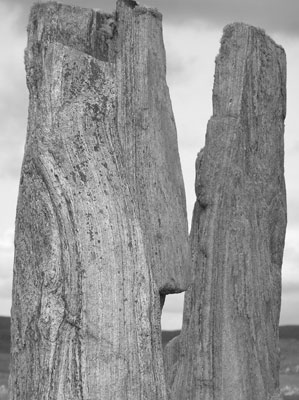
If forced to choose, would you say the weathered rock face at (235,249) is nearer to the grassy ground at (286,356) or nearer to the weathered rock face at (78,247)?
the weathered rock face at (78,247)

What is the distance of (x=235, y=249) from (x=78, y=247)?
224 inches

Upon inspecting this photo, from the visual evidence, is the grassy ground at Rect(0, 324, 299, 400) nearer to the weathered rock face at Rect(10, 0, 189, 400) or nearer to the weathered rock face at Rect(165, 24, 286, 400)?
the weathered rock face at Rect(165, 24, 286, 400)

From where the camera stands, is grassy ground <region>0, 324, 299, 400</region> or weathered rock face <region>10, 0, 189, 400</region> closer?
weathered rock face <region>10, 0, 189, 400</region>

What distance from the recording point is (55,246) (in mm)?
11453

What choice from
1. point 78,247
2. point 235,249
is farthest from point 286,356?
point 78,247

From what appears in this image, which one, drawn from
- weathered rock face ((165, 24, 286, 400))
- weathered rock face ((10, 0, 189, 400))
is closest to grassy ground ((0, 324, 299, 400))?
weathered rock face ((165, 24, 286, 400))

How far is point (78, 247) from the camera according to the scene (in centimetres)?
1147

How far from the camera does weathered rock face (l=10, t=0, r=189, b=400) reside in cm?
1134

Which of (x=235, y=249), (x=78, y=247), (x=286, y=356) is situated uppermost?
(x=235, y=249)

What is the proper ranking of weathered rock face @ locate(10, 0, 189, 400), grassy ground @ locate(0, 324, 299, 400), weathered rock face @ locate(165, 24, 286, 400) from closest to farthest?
1. weathered rock face @ locate(10, 0, 189, 400)
2. weathered rock face @ locate(165, 24, 286, 400)
3. grassy ground @ locate(0, 324, 299, 400)

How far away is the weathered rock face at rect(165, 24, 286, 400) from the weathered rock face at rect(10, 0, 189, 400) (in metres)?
3.78

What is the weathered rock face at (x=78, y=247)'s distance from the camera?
11336mm

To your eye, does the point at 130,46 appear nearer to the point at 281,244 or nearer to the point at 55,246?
the point at 55,246

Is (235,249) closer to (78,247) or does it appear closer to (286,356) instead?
(78,247)
